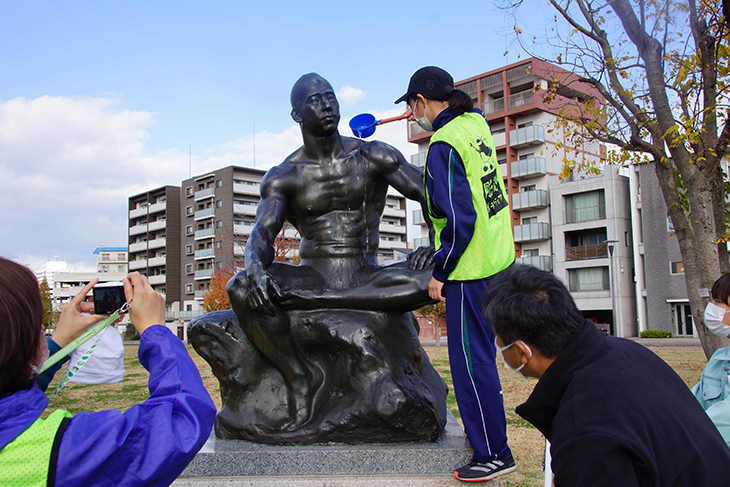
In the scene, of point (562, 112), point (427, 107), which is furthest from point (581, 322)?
point (562, 112)

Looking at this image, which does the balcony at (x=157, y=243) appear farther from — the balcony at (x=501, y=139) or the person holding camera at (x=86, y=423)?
the person holding camera at (x=86, y=423)

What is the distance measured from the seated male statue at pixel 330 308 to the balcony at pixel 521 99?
1235 inches

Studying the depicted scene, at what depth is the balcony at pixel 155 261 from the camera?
59.0 metres

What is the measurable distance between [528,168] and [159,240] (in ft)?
131

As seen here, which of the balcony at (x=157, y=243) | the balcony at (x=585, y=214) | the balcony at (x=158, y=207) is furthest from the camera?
the balcony at (x=158, y=207)

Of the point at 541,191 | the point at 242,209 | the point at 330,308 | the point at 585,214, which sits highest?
the point at 242,209

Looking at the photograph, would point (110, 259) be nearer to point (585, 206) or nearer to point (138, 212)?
point (138, 212)

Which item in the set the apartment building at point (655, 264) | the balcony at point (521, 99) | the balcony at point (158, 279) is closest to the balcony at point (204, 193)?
the balcony at point (158, 279)

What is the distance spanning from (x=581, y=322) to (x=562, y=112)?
8874 millimetres

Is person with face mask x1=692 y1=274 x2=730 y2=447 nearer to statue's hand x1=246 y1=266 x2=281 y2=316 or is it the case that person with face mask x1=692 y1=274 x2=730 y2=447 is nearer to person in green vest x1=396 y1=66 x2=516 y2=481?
person in green vest x1=396 y1=66 x2=516 y2=481

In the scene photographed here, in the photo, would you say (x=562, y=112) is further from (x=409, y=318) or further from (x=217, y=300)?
(x=217, y=300)

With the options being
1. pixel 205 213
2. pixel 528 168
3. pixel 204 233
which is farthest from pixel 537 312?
pixel 204 233

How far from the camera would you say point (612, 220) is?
1230 inches

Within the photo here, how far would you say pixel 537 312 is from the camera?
5.11 feet
